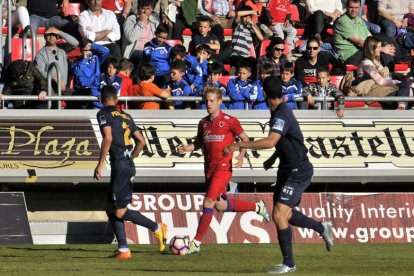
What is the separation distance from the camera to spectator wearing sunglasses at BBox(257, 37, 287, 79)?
19334 mm

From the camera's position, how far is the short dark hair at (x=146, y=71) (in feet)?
60.0

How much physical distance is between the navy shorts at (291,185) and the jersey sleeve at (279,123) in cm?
58

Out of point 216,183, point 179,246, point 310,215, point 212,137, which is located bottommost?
point 310,215

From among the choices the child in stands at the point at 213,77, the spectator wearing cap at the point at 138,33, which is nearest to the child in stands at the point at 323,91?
the child in stands at the point at 213,77

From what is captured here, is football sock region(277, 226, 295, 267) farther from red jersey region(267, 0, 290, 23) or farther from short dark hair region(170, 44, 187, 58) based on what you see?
red jersey region(267, 0, 290, 23)

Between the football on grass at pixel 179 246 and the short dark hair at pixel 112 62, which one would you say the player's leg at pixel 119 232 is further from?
the short dark hair at pixel 112 62

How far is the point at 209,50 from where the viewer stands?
19391 mm

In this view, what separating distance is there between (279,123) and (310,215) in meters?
6.44

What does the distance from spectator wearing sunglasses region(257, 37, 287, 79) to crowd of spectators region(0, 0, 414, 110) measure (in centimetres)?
2

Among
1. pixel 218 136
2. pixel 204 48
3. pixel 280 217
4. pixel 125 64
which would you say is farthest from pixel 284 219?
pixel 204 48

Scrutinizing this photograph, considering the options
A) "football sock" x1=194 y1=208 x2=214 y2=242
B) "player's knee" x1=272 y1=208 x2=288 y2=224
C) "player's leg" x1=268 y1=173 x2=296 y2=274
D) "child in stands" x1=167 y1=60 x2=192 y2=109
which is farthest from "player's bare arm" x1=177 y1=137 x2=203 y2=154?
"child in stands" x1=167 y1=60 x2=192 y2=109

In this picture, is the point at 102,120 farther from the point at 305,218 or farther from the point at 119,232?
the point at 305,218

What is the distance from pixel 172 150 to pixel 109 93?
524 centimetres

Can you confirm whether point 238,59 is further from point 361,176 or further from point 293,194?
point 293,194
